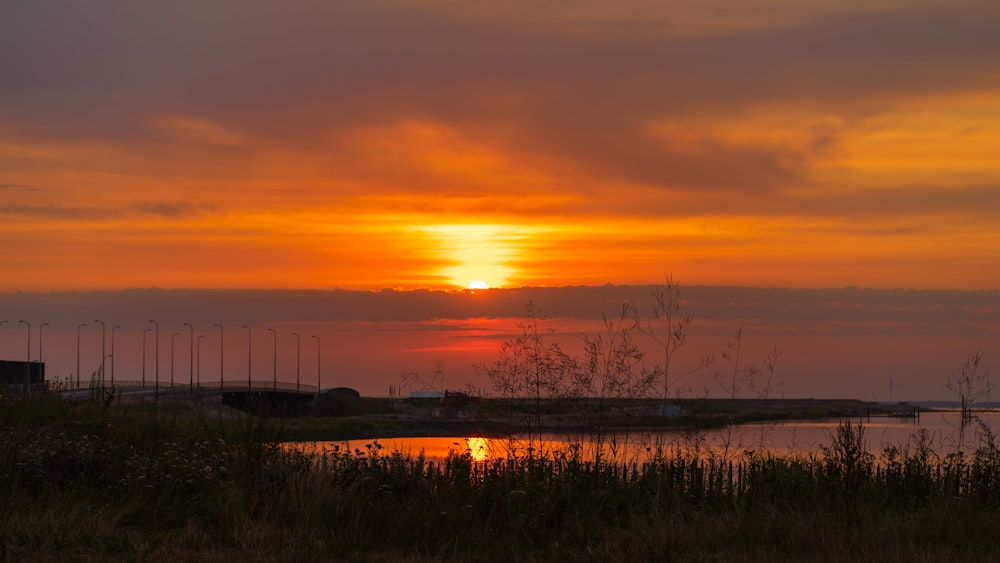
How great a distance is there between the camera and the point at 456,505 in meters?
13.4

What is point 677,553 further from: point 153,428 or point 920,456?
point 153,428

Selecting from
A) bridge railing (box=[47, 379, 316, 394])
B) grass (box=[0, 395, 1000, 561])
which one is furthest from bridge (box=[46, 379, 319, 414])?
grass (box=[0, 395, 1000, 561])

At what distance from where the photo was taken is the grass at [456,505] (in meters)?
11.6

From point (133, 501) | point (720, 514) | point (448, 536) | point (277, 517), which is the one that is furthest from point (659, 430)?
point (133, 501)

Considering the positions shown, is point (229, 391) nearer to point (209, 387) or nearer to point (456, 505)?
point (209, 387)

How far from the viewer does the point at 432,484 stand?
1442 centimetres

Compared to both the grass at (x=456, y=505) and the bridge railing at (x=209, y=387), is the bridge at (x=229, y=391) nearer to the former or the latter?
the bridge railing at (x=209, y=387)

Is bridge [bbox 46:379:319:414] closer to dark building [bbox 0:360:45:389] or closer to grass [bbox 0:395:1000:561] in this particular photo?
dark building [bbox 0:360:45:389]

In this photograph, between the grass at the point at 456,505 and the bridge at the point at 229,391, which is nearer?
the grass at the point at 456,505

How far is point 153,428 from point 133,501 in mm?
5839

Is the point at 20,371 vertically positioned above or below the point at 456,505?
below

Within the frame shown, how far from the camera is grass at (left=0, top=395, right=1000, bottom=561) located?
11586 millimetres

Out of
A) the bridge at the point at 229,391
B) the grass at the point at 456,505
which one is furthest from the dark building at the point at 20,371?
the grass at the point at 456,505

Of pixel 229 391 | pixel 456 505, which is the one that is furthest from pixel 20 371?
pixel 456 505
